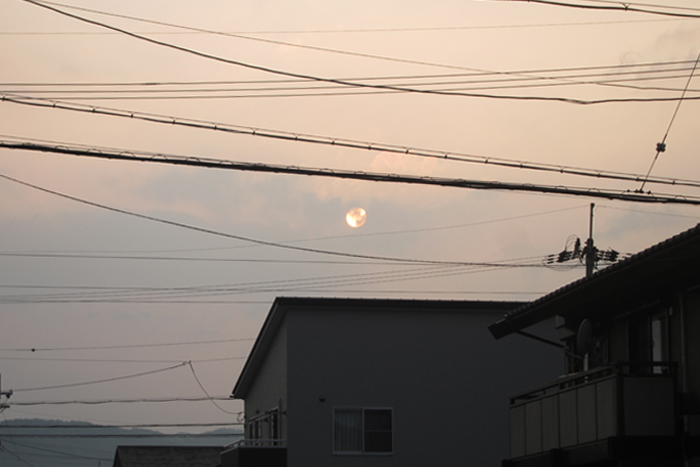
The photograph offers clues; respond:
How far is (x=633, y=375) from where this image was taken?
12852 millimetres

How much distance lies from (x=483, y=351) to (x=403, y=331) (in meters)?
2.17

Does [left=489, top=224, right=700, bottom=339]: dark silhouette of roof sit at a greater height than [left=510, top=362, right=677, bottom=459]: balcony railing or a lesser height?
greater

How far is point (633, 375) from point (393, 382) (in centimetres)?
979

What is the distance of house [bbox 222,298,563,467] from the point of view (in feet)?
70.2

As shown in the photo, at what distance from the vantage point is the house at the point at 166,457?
42688 mm

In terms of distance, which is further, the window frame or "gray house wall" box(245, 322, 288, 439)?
"gray house wall" box(245, 322, 288, 439)

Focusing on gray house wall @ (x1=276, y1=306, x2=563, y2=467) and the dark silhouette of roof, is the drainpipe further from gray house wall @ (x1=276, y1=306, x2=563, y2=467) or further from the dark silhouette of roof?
gray house wall @ (x1=276, y1=306, x2=563, y2=467)

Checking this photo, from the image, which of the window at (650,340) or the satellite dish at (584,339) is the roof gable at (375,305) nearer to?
the window at (650,340)

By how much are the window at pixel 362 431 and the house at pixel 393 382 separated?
25 millimetres

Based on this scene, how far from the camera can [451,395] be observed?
22.0m

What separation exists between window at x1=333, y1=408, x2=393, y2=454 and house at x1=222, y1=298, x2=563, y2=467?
0.03 m

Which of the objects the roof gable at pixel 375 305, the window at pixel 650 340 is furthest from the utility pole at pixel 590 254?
the window at pixel 650 340

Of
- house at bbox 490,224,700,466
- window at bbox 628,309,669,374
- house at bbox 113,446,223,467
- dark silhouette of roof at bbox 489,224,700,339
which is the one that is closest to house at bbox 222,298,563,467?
dark silhouette of roof at bbox 489,224,700,339

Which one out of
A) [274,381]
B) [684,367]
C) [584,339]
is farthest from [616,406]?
[274,381]
